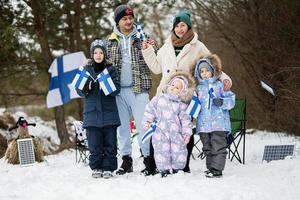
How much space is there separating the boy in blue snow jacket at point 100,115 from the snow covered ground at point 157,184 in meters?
0.23

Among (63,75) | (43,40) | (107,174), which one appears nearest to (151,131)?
(107,174)

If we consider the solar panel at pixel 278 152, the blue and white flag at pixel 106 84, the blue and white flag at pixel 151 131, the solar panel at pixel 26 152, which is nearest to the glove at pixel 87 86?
the blue and white flag at pixel 106 84

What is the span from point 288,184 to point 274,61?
193 inches

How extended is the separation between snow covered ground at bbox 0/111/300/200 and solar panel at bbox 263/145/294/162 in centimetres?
13

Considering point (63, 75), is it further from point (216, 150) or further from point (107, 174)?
point (216, 150)

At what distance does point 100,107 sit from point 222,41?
8.22 m

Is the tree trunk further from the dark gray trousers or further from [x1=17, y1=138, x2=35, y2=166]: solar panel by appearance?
the dark gray trousers

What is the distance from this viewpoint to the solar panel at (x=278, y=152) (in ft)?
23.6

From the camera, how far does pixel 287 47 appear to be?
9070 millimetres

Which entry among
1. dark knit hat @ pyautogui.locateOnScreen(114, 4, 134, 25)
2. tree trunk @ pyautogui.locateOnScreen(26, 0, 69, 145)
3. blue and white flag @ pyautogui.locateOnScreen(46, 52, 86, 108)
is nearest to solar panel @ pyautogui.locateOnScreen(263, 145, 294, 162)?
dark knit hat @ pyautogui.locateOnScreen(114, 4, 134, 25)

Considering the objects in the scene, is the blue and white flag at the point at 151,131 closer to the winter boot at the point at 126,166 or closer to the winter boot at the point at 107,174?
the winter boot at the point at 126,166

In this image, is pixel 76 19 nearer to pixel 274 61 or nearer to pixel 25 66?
pixel 25 66

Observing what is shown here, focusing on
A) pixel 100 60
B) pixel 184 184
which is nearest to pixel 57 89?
pixel 100 60

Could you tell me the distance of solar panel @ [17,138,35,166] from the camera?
24.6 feet
